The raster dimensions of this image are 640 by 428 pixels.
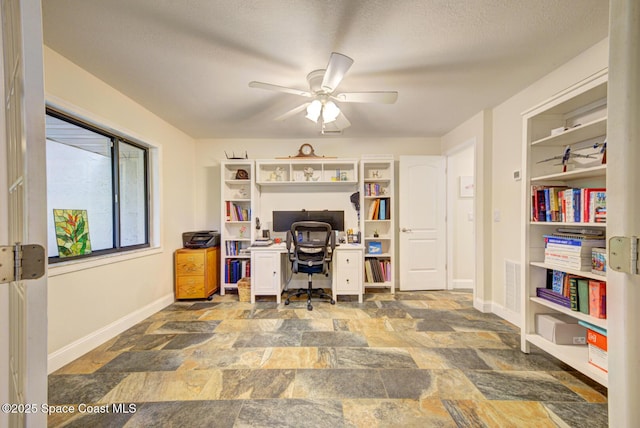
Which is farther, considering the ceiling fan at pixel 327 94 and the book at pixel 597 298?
the ceiling fan at pixel 327 94

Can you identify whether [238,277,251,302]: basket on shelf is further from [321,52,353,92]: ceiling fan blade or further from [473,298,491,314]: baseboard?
[473,298,491,314]: baseboard

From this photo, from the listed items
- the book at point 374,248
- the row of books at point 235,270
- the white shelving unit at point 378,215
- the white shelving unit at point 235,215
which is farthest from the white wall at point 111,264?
the book at point 374,248

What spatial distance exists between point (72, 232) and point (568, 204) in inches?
154

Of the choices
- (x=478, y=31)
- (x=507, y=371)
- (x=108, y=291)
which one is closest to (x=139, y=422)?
(x=108, y=291)

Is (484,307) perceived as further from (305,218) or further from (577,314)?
(305,218)

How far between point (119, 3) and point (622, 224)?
2.48 metres

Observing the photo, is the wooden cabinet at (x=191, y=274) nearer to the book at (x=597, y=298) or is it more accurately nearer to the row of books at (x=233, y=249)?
the row of books at (x=233, y=249)

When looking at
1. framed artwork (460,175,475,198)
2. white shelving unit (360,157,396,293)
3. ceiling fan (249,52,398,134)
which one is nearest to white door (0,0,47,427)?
ceiling fan (249,52,398,134)

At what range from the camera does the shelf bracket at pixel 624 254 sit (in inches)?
26.4

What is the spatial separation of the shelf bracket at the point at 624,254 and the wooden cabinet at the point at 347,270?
8.64 ft

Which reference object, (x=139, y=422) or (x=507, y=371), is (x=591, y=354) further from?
(x=139, y=422)

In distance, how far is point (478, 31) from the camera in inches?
62.9

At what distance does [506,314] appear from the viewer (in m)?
2.66

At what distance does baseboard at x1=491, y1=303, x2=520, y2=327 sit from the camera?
252 cm
